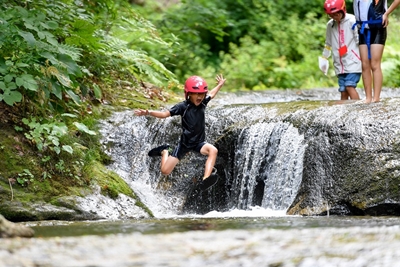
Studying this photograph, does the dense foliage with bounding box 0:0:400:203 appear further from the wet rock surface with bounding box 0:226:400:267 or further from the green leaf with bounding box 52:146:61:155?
the wet rock surface with bounding box 0:226:400:267

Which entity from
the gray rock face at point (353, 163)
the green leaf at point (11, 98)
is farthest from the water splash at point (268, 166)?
the green leaf at point (11, 98)

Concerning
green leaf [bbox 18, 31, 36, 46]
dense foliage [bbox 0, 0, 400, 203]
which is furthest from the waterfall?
green leaf [bbox 18, 31, 36, 46]

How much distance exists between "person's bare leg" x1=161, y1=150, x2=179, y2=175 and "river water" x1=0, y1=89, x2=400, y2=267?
2.14m

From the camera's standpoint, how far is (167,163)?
7.48 metres

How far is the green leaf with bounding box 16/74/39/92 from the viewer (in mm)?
6340

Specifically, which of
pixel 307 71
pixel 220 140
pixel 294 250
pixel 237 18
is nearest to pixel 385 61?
pixel 307 71

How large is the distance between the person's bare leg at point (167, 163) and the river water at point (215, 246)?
2141 millimetres

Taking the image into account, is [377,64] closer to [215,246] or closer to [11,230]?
[215,246]

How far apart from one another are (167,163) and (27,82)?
76.7 inches

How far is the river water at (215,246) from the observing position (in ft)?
12.0

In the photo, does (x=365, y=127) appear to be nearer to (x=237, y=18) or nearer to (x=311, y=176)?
(x=311, y=176)

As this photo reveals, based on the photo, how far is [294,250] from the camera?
154 inches

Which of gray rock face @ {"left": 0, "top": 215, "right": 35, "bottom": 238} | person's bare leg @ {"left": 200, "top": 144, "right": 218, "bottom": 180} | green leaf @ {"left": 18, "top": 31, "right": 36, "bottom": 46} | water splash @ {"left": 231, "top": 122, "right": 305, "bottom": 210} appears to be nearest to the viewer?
gray rock face @ {"left": 0, "top": 215, "right": 35, "bottom": 238}

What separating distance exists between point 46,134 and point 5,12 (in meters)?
1.38
